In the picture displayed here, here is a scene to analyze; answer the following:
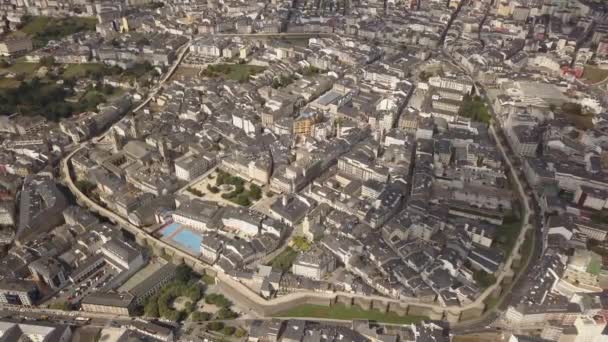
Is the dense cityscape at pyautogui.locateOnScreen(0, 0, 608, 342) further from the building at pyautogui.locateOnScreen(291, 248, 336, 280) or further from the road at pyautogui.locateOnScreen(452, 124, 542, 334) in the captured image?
the building at pyautogui.locateOnScreen(291, 248, 336, 280)

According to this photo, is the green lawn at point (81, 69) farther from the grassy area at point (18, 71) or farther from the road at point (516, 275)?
the road at point (516, 275)

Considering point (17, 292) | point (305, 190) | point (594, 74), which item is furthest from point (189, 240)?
point (594, 74)

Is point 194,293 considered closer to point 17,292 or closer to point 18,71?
point 17,292

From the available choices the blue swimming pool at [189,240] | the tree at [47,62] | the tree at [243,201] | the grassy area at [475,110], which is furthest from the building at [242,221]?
the tree at [47,62]

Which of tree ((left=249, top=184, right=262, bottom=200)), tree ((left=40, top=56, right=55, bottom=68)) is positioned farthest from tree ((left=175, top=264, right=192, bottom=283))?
tree ((left=40, top=56, right=55, bottom=68))

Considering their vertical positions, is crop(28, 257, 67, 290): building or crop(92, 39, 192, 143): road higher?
crop(92, 39, 192, 143): road
